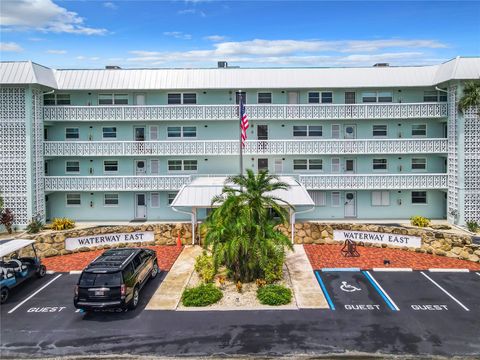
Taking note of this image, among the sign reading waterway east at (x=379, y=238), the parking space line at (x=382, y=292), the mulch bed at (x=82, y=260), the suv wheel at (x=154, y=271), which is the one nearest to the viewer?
the parking space line at (x=382, y=292)

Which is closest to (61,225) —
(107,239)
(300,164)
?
(107,239)

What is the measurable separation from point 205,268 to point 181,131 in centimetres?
1545

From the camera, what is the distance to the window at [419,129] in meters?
35.2

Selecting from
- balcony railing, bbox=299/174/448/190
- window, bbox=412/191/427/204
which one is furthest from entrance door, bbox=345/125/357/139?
window, bbox=412/191/427/204

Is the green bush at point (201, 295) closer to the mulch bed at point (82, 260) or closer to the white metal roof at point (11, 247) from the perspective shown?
the mulch bed at point (82, 260)

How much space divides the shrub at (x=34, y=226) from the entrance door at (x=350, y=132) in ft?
79.3

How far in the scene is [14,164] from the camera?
31.9 meters

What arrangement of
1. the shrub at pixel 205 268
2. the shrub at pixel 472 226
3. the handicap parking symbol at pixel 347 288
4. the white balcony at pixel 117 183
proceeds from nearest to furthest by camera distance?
the handicap parking symbol at pixel 347 288 → the shrub at pixel 205 268 → the shrub at pixel 472 226 → the white balcony at pixel 117 183

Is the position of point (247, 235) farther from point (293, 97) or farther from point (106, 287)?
point (293, 97)

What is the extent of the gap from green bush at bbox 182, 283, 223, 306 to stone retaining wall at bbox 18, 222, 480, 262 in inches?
381

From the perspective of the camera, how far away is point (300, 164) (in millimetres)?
35438

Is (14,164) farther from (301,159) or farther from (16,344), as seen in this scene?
(301,159)

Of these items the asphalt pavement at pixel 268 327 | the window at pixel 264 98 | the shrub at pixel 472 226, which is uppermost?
the window at pixel 264 98

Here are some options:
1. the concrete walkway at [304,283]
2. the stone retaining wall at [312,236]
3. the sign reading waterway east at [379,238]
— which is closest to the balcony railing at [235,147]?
the stone retaining wall at [312,236]
